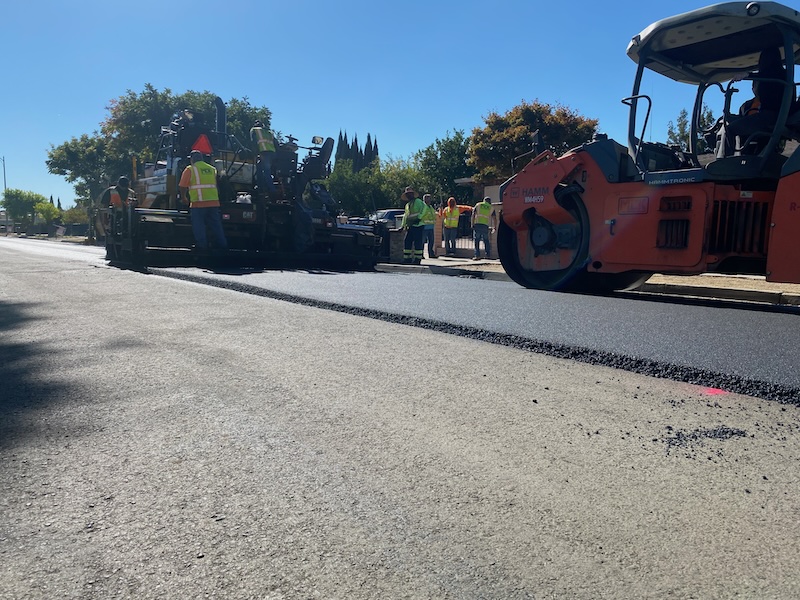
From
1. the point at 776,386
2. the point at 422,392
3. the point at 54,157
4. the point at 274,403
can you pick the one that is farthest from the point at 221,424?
the point at 54,157

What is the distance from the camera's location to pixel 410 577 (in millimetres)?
1674

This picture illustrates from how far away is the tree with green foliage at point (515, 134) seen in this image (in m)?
33.1

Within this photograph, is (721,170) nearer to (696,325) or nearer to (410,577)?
(696,325)

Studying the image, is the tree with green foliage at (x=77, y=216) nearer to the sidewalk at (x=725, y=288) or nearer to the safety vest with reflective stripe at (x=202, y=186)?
the safety vest with reflective stripe at (x=202, y=186)

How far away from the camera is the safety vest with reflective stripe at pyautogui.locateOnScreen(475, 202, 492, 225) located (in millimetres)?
15984

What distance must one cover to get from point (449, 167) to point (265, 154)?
32174 mm

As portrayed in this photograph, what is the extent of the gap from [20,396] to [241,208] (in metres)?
9.03

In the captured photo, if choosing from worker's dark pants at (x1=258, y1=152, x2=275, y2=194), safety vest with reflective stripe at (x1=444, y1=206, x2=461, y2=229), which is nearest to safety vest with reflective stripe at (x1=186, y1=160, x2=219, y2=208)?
worker's dark pants at (x1=258, y1=152, x2=275, y2=194)

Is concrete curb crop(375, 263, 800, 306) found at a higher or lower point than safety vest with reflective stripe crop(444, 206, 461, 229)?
lower

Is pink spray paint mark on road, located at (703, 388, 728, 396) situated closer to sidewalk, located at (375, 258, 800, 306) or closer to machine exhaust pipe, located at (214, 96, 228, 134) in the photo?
sidewalk, located at (375, 258, 800, 306)

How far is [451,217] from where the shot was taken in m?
17.5

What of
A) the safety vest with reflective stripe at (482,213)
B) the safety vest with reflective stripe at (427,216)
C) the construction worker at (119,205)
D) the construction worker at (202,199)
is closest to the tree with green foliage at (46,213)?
the construction worker at (119,205)

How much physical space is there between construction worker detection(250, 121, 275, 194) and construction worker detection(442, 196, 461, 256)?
5851 mm

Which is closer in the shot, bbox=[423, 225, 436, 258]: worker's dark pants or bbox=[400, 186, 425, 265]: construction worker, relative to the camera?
bbox=[400, 186, 425, 265]: construction worker
